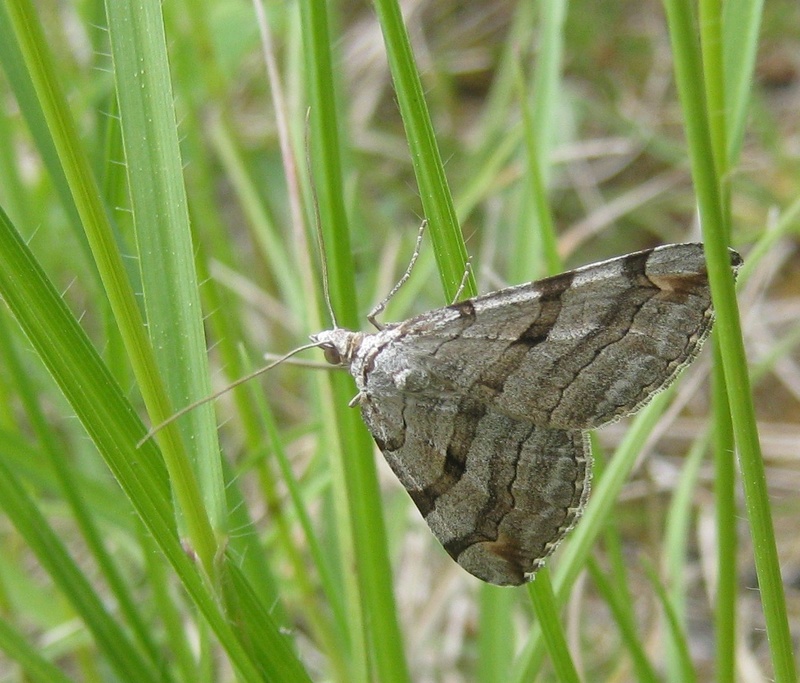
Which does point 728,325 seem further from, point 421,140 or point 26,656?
point 26,656

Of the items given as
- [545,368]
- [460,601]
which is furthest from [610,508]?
[460,601]

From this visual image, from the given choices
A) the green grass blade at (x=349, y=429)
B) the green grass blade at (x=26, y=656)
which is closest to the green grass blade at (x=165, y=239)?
the green grass blade at (x=349, y=429)

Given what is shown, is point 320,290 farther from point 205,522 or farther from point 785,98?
point 785,98

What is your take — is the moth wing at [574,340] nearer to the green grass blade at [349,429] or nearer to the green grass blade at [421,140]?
the green grass blade at [349,429]

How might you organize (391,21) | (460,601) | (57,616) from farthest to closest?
(460,601) → (57,616) → (391,21)

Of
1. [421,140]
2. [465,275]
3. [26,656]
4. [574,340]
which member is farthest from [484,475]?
[26,656]

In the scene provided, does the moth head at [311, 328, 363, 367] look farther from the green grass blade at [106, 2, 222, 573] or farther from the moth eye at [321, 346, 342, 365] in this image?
the green grass blade at [106, 2, 222, 573]
